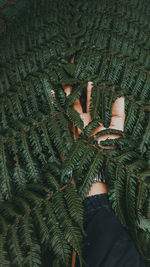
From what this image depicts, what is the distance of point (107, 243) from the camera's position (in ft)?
2.71

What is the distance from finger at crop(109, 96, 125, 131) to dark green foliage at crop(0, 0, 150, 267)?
0.04 metres

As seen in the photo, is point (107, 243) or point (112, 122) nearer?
point (107, 243)

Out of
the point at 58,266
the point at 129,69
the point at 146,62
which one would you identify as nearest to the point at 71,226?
the point at 58,266

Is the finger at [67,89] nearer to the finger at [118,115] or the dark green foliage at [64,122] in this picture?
the dark green foliage at [64,122]

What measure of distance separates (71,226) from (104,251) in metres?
0.16

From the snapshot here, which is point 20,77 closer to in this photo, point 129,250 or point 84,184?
point 84,184

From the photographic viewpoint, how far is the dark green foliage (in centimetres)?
81

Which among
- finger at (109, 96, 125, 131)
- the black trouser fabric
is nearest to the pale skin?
finger at (109, 96, 125, 131)

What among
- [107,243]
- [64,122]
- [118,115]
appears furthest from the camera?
[118,115]

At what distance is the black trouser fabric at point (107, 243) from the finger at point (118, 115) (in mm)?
385

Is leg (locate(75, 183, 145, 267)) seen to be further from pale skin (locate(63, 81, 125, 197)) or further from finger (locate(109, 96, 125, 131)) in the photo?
finger (locate(109, 96, 125, 131))

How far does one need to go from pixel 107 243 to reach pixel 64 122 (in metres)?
0.52

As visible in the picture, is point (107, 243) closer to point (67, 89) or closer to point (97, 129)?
point (97, 129)

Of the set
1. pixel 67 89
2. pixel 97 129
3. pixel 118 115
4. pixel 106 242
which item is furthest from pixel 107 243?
pixel 67 89
